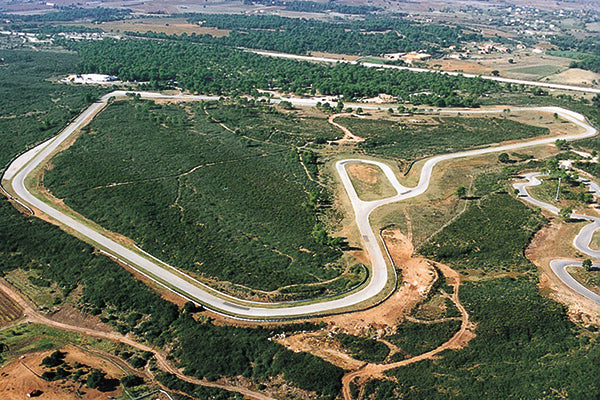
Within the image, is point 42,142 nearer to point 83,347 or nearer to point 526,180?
point 83,347

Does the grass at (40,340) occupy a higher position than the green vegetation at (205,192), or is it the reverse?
the green vegetation at (205,192)

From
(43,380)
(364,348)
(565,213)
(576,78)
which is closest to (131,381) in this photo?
(43,380)

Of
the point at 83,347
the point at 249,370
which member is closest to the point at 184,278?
the point at 83,347

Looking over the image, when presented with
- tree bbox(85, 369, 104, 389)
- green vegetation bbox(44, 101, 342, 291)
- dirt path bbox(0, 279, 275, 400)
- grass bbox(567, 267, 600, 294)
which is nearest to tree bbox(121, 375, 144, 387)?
tree bbox(85, 369, 104, 389)

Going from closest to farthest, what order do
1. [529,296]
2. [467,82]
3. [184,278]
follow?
[529,296] < [184,278] < [467,82]

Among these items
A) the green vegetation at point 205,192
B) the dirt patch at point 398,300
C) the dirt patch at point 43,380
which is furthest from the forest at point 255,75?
the dirt patch at point 43,380

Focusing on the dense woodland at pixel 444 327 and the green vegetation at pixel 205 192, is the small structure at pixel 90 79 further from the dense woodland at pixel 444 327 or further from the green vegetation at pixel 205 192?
the dense woodland at pixel 444 327

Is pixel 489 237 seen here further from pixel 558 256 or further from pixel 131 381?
pixel 131 381
